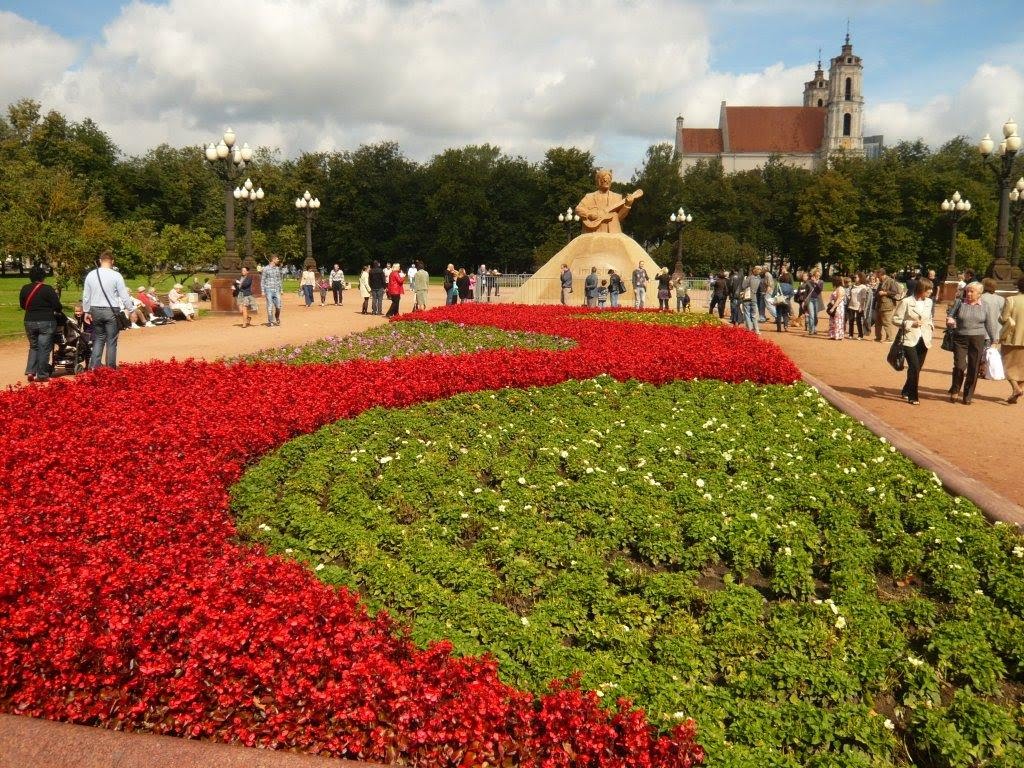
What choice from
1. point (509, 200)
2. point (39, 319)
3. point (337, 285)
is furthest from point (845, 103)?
point (39, 319)

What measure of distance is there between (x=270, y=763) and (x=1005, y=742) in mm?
2802

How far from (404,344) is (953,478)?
8658mm

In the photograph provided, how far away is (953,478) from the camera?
6230 millimetres

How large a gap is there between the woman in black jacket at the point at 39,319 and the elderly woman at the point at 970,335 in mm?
11853

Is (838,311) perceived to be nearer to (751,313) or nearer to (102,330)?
(751,313)

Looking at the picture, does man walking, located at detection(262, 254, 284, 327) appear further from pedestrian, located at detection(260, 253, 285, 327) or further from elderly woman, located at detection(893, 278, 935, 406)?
elderly woman, located at detection(893, 278, 935, 406)

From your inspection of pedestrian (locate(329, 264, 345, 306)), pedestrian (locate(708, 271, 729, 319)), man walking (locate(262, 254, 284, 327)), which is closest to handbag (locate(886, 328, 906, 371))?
pedestrian (locate(708, 271, 729, 319))

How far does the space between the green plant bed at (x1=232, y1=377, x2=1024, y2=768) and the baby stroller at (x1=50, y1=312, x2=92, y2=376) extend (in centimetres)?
661

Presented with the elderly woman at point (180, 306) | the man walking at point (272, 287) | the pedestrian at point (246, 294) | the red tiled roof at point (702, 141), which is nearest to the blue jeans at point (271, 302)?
the man walking at point (272, 287)

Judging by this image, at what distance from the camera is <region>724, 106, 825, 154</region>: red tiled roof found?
4212 inches

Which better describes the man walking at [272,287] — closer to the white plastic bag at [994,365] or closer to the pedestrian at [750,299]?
the pedestrian at [750,299]

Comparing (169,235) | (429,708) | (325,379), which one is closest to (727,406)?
(325,379)

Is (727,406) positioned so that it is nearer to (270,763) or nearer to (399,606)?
(399,606)

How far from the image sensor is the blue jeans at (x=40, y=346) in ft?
34.9
